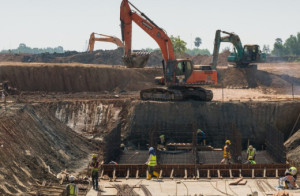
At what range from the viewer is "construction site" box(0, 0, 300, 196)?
71.1 feet

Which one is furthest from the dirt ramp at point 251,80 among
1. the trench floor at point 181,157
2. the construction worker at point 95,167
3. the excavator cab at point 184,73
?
the construction worker at point 95,167

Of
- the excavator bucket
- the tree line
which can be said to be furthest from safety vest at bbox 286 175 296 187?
the tree line

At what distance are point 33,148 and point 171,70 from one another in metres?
12.1

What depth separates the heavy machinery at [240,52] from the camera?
50.4 meters

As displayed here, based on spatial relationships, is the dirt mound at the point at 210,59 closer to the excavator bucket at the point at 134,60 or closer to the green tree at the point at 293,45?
the excavator bucket at the point at 134,60

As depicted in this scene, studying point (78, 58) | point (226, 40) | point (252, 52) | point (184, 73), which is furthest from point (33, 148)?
point (78, 58)

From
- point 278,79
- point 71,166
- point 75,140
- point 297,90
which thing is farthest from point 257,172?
point 278,79

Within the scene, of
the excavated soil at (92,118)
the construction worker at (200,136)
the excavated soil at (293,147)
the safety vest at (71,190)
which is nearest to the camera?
the safety vest at (71,190)

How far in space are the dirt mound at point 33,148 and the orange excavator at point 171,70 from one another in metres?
6.86

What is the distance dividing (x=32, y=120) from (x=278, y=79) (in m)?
29.9

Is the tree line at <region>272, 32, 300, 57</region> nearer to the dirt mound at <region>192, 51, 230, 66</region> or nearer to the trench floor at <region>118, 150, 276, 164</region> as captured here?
the dirt mound at <region>192, 51, 230, 66</region>

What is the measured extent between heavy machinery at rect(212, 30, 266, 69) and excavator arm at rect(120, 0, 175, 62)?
1587 cm

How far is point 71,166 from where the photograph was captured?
2588cm

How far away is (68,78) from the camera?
46062 mm
